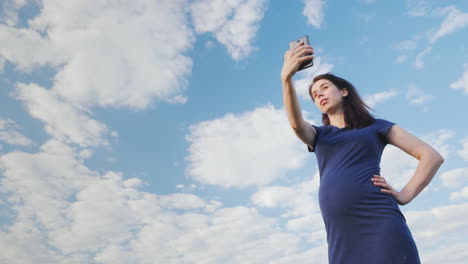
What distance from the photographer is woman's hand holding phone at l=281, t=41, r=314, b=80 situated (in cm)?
356

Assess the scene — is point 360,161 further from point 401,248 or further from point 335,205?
point 401,248

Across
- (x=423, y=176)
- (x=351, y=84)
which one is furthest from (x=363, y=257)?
(x=351, y=84)

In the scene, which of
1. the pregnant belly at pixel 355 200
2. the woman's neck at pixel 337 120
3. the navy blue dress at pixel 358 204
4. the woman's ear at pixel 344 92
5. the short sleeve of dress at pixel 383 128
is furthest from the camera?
the woman's ear at pixel 344 92

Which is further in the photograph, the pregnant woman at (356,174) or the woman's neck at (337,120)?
the woman's neck at (337,120)

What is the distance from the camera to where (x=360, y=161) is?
3.70 metres

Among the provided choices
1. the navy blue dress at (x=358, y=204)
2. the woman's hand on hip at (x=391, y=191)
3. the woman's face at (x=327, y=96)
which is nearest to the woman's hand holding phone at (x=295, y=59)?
the woman's face at (x=327, y=96)

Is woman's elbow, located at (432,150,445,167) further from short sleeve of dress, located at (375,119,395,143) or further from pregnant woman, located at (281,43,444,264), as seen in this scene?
short sleeve of dress, located at (375,119,395,143)

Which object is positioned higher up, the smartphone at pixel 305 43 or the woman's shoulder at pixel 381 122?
the smartphone at pixel 305 43

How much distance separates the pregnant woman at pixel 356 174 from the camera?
3277mm

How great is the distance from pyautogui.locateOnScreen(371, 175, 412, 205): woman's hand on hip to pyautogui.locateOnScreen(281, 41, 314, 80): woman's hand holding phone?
130cm

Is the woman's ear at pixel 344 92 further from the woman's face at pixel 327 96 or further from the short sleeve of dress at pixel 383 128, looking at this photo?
the short sleeve of dress at pixel 383 128

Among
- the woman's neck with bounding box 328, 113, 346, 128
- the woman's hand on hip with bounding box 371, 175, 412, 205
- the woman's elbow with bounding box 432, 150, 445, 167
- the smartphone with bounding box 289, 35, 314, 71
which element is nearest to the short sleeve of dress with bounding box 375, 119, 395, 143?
the woman's neck with bounding box 328, 113, 346, 128

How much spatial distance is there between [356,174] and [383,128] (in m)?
0.74

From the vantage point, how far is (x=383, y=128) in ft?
13.2
